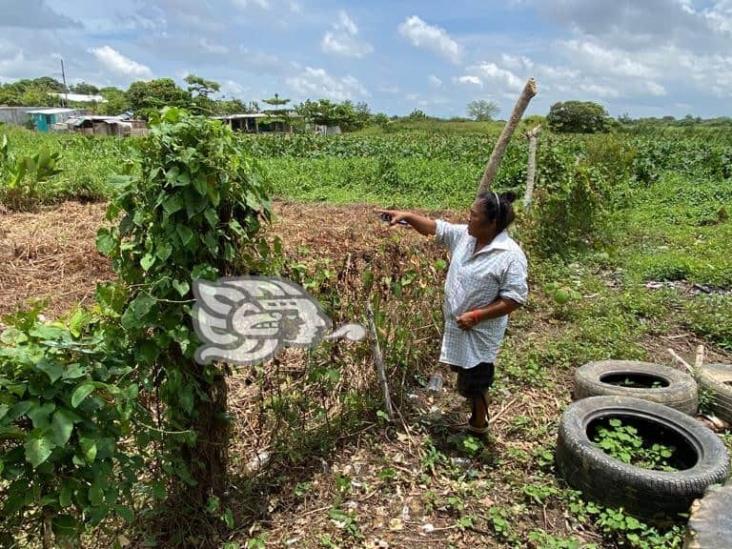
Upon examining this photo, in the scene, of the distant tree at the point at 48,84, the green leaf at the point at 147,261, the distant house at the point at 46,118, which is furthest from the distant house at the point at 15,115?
the green leaf at the point at 147,261

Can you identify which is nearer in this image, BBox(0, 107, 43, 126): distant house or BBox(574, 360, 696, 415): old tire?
BBox(574, 360, 696, 415): old tire

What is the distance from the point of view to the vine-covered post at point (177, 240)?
2.09m

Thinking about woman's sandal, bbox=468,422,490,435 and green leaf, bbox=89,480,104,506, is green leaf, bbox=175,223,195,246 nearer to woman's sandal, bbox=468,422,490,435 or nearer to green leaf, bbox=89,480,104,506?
green leaf, bbox=89,480,104,506

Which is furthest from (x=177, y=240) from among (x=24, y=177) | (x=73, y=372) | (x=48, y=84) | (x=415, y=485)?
(x=48, y=84)

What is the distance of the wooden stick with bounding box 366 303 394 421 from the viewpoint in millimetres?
3273

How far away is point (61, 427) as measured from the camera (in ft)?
5.46

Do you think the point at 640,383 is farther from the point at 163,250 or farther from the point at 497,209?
the point at 163,250

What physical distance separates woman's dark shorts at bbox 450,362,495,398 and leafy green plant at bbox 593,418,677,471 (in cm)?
73

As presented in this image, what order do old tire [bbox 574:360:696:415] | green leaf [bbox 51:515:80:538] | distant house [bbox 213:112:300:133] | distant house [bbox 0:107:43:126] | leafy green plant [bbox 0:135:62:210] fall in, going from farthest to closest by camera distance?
1. distant house [bbox 0:107:43:126]
2. distant house [bbox 213:112:300:133]
3. leafy green plant [bbox 0:135:62:210]
4. old tire [bbox 574:360:696:415]
5. green leaf [bbox 51:515:80:538]

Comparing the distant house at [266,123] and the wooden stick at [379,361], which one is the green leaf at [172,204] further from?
the distant house at [266,123]

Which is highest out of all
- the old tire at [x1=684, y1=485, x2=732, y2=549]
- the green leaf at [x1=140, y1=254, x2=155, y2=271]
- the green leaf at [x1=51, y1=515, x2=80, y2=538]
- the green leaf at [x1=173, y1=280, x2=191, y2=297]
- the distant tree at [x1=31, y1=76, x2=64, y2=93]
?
the distant tree at [x1=31, y1=76, x2=64, y2=93]

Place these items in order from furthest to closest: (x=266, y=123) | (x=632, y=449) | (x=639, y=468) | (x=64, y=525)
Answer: (x=266, y=123) → (x=632, y=449) → (x=639, y=468) → (x=64, y=525)
